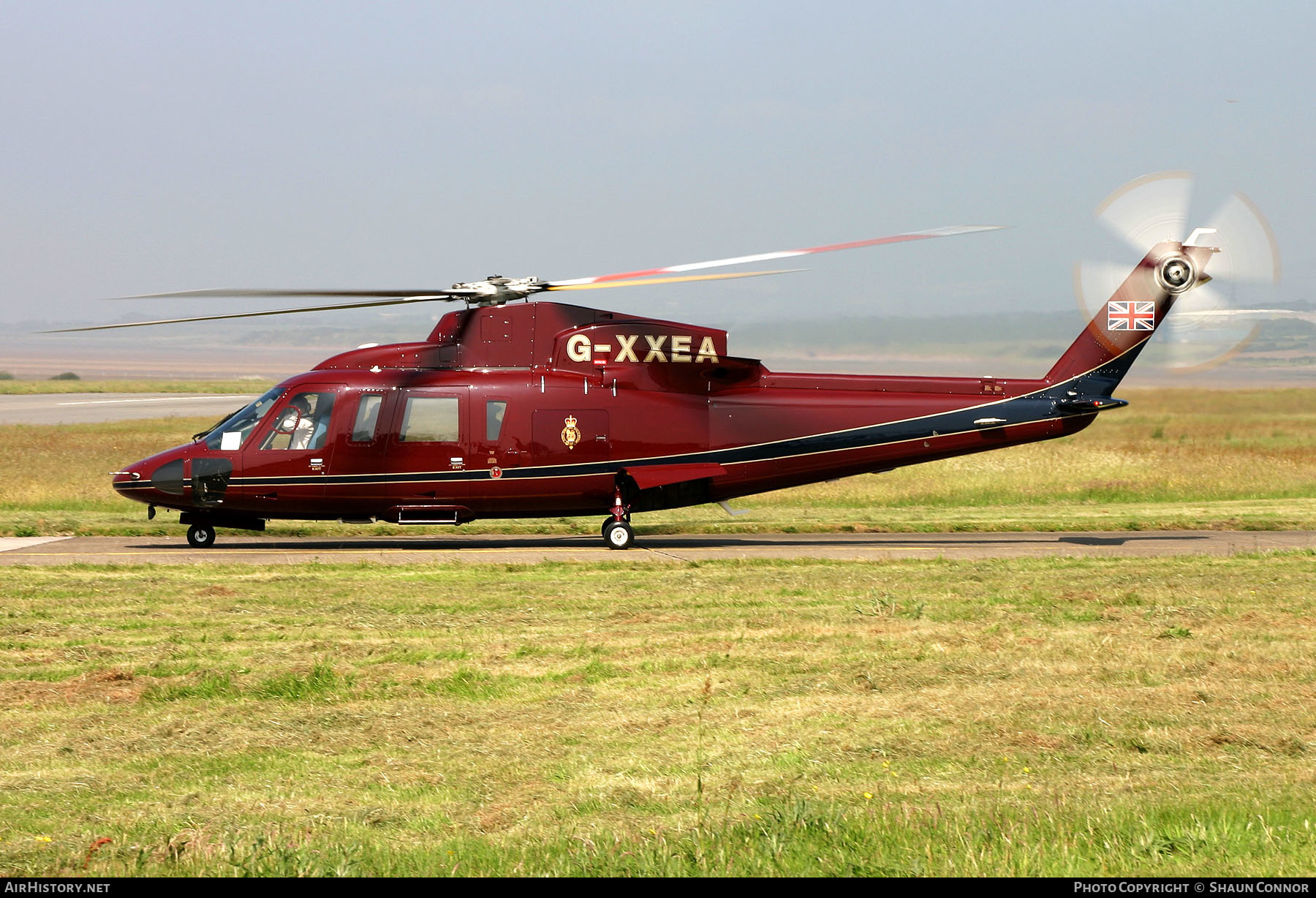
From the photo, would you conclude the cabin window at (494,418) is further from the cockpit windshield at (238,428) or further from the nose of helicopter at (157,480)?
the nose of helicopter at (157,480)

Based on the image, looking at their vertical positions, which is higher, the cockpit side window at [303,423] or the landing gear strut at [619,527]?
the cockpit side window at [303,423]

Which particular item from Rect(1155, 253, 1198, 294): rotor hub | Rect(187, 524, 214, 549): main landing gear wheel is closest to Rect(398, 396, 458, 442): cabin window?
Rect(187, 524, 214, 549): main landing gear wheel

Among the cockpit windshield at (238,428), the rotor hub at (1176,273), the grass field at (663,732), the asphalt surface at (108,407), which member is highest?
the rotor hub at (1176,273)

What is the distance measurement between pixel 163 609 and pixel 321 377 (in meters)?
7.60

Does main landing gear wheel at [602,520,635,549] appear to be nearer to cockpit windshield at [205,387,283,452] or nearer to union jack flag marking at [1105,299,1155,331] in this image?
cockpit windshield at [205,387,283,452]

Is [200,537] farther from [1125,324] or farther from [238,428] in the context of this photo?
[1125,324]

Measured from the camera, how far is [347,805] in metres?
6.71

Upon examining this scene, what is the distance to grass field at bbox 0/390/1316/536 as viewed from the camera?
76.5 feet

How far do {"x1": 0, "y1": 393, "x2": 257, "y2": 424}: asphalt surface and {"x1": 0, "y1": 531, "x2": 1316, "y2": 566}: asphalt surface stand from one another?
129 feet

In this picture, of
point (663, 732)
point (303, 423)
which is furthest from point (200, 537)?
point (663, 732)

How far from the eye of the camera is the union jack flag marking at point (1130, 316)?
2050 centimetres

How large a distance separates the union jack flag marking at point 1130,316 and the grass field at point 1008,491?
3865 mm

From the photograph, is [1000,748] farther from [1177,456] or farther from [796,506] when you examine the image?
[1177,456]

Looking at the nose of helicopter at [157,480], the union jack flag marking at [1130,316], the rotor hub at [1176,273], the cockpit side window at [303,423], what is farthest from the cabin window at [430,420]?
the rotor hub at [1176,273]
